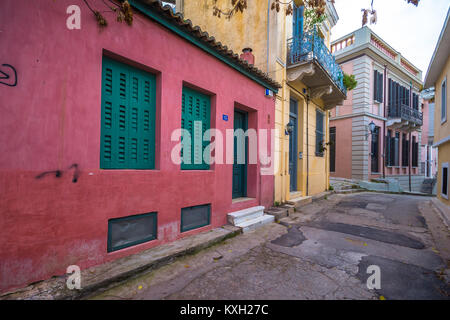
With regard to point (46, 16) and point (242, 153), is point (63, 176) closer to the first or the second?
point (46, 16)

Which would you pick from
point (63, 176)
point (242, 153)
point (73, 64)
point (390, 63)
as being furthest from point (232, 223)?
point (390, 63)

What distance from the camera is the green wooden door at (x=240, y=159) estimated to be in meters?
5.67

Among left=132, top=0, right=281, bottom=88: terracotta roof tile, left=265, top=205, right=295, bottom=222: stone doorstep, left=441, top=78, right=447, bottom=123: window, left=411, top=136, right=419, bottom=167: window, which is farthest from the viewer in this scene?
left=411, top=136, right=419, bottom=167: window

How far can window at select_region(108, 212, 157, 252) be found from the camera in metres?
2.94

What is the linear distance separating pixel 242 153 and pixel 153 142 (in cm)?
282

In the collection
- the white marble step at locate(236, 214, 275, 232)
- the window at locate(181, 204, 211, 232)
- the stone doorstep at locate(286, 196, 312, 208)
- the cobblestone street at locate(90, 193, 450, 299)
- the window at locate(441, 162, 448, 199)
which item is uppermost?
the window at locate(441, 162, 448, 199)

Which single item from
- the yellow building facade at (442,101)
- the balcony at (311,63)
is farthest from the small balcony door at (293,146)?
the yellow building facade at (442,101)

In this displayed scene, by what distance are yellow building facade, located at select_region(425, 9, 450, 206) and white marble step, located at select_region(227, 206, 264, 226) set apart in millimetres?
6802

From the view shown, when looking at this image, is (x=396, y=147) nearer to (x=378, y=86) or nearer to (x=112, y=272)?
(x=378, y=86)

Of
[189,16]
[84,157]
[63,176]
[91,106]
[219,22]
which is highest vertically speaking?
[189,16]

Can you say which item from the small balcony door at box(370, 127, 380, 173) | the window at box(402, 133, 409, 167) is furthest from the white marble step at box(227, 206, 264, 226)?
the window at box(402, 133, 409, 167)

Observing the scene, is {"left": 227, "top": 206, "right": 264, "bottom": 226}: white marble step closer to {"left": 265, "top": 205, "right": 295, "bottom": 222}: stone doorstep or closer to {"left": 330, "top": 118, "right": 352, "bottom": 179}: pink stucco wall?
{"left": 265, "top": 205, "right": 295, "bottom": 222}: stone doorstep
